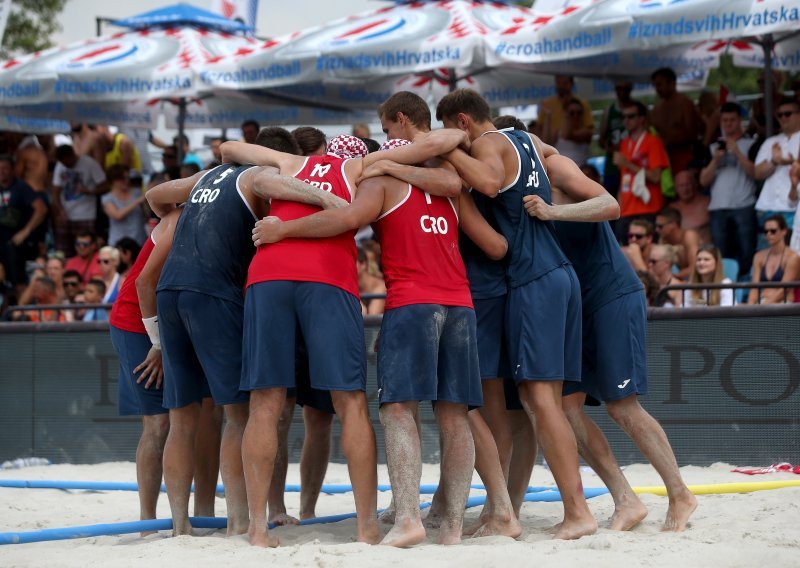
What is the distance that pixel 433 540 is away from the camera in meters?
6.07

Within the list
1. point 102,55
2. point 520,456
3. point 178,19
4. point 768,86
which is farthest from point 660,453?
point 178,19

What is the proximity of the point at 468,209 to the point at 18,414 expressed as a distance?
5.87m

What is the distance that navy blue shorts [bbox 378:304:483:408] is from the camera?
5.79 m

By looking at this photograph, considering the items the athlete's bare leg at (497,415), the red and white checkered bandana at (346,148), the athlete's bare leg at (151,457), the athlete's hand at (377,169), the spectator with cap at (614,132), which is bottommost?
the athlete's bare leg at (151,457)

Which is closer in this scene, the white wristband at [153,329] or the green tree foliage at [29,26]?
the white wristband at [153,329]

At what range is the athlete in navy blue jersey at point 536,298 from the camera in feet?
19.7

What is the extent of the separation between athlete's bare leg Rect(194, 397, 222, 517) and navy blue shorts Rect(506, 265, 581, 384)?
65.5 inches

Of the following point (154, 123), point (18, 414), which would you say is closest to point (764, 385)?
point (18, 414)

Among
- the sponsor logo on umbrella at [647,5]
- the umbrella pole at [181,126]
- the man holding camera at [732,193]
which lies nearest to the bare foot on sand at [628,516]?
the man holding camera at [732,193]

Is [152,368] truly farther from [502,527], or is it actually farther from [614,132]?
[614,132]

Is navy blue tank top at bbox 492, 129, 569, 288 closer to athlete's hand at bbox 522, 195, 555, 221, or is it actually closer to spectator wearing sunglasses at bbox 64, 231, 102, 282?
athlete's hand at bbox 522, 195, 555, 221

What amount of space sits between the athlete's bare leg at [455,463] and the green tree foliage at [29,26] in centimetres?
2627

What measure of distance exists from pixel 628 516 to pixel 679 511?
0.85 ft

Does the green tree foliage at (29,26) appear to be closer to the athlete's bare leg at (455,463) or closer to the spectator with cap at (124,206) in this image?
the spectator with cap at (124,206)
